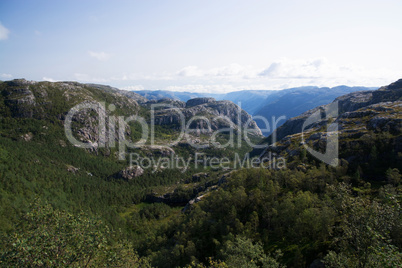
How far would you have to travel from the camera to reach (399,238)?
3447 cm

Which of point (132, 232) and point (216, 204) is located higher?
point (216, 204)

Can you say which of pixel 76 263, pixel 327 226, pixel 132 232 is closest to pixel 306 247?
pixel 327 226

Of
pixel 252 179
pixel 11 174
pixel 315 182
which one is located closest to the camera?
pixel 315 182

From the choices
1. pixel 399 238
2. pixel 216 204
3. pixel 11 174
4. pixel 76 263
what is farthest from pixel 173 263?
pixel 11 174

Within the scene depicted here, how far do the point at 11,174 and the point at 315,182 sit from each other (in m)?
232

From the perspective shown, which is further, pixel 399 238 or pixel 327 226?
pixel 327 226

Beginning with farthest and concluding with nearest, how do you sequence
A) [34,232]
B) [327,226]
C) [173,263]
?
[173,263], [327,226], [34,232]

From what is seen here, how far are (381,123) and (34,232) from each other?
161 m

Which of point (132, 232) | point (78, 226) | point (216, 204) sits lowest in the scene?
point (132, 232)

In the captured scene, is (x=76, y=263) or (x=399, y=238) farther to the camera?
(x=399, y=238)

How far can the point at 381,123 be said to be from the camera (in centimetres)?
11869

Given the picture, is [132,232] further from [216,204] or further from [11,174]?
[11,174]

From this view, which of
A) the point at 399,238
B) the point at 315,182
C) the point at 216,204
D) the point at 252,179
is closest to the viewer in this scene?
the point at 399,238

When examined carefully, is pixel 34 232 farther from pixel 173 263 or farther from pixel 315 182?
pixel 315 182
